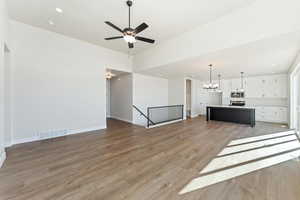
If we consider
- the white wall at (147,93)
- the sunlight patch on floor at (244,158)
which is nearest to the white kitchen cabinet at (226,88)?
the white wall at (147,93)

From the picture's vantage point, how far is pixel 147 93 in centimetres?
768

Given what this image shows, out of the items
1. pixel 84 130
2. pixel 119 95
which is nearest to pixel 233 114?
pixel 119 95

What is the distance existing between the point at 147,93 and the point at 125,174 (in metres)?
5.64

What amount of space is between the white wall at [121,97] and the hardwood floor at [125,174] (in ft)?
11.7

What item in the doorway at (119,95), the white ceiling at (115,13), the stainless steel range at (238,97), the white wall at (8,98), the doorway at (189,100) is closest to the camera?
the white ceiling at (115,13)

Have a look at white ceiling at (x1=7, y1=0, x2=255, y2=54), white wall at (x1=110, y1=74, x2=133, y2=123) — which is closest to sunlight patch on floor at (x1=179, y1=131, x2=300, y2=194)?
white ceiling at (x1=7, y1=0, x2=255, y2=54)

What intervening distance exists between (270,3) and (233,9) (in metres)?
0.67

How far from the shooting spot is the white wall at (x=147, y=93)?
276 inches

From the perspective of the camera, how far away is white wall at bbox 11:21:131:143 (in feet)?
12.5

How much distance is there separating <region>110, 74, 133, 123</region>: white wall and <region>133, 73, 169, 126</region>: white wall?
1.01ft

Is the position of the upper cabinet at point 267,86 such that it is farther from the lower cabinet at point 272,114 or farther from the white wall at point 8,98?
the white wall at point 8,98

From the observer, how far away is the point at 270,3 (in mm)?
2789

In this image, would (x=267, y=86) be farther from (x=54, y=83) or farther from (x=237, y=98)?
(x=54, y=83)

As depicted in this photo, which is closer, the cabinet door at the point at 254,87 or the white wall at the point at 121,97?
the white wall at the point at 121,97
